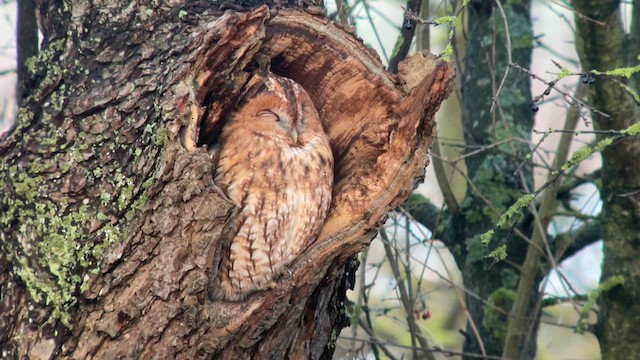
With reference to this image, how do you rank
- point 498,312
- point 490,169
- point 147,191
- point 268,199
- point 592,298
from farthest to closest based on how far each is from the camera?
point 490,169 → point 498,312 → point 592,298 → point 268,199 → point 147,191

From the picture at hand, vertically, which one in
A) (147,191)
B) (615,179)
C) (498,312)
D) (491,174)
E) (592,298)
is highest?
(615,179)

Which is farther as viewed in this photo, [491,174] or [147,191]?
[491,174]

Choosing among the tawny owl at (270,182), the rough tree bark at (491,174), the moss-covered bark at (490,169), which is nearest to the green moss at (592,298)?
the rough tree bark at (491,174)

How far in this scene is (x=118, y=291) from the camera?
2105 millimetres

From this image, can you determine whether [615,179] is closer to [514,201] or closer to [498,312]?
[514,201]

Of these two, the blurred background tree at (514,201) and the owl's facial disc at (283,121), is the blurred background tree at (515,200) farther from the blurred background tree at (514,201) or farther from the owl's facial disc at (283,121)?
the owl's facial disc at (283,121)

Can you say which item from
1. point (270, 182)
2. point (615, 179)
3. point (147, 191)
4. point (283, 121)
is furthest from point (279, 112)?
point (615, 179)

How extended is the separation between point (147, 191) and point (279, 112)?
98cm

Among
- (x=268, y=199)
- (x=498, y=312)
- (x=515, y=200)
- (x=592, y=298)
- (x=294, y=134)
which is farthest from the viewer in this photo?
(x=515, y=200)

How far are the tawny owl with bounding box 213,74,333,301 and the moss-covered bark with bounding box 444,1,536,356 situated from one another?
1.17 m

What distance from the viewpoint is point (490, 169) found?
4.23 metres

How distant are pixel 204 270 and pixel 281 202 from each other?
2.56 feet

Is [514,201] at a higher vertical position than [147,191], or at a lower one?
lower

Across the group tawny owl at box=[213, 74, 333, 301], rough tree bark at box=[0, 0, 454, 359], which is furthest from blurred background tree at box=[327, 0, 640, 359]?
tawny owl at box=[213, 74, 333, 301]
